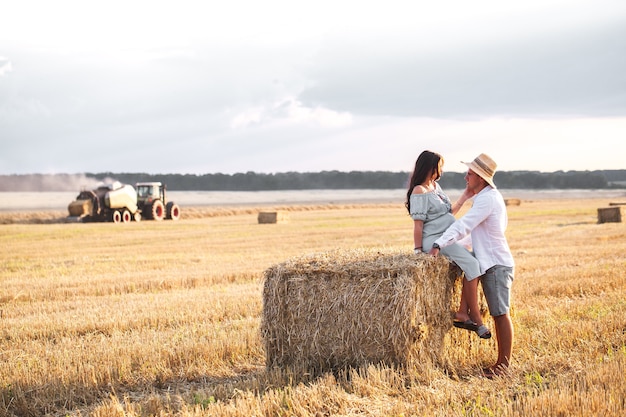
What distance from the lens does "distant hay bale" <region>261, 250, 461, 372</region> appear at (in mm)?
6410

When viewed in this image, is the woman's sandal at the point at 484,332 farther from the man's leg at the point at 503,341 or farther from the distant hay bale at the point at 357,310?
the distant hay bale at the point at 357,310

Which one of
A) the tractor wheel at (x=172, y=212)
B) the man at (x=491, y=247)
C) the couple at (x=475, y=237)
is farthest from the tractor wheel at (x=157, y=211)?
the man at (x=491, y=247)

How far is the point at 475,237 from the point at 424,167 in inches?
33.3

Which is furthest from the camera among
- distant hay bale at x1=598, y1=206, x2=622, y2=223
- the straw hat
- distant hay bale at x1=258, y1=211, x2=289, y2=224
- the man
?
distant hay bale at x1=258, y1=211, x2=289, y2=224

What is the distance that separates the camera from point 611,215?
27.5 meters

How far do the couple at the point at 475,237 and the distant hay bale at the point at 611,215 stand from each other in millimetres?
22839

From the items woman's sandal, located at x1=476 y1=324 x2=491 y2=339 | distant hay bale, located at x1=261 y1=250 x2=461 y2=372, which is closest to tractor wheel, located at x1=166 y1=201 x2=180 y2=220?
distant hay bale, located at x1=261 y1=250 x2=461 y2=372

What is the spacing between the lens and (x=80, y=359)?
7344 millimetres

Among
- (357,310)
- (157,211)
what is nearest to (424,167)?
(357,310)

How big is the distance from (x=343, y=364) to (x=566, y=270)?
7797 millimetres

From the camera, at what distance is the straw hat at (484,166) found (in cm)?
670

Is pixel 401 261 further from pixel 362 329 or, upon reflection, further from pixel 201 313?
pixel 201 313

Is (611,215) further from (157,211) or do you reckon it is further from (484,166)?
(157,211)

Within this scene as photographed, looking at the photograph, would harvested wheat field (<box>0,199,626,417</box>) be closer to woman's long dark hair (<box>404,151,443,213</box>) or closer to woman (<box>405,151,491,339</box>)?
woman (<box>405,151,491,339</box>)
